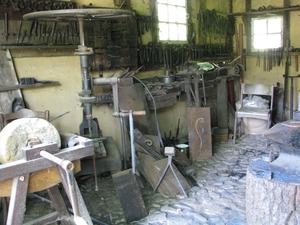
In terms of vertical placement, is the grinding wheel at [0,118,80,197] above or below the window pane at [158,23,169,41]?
below

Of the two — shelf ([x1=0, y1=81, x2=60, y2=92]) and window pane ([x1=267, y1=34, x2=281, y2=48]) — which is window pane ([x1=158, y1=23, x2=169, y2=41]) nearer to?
shelf ([x1=0, y1=81, x2=60, y2=92])

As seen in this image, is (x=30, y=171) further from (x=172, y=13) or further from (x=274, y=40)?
(x=274, y=40)

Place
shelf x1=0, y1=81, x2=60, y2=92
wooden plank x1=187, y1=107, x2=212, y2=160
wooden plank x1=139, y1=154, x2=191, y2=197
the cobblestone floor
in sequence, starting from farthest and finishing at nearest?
wooden plank x1=187, y1=107, x2=212, y2=160 → wooden plank x1=139, y1=154, x2=191, y2=197 → shelf x1=0, y1=81, x2=60, y2=92 → the cobblestone floor

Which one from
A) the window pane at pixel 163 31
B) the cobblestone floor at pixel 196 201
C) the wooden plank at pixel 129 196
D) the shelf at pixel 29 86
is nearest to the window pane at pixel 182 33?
the window pane at pixel 163 31

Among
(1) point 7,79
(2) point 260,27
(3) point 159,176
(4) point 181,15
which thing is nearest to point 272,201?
(3) point 159,176

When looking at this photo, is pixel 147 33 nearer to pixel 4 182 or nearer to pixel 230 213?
pixel 230 213

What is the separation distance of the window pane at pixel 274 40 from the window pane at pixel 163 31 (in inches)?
89.1

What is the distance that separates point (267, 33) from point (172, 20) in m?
2.13

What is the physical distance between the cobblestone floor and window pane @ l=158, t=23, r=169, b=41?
6.29 feet

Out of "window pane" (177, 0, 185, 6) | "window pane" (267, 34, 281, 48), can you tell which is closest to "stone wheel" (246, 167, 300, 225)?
"window pane" (177, 0, 185, 6)

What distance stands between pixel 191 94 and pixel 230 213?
6.63 feet

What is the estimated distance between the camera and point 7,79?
2.98 meters

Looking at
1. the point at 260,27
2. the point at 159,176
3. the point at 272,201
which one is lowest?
the point at 159,176

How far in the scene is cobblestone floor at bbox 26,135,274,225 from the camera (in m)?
2.69
